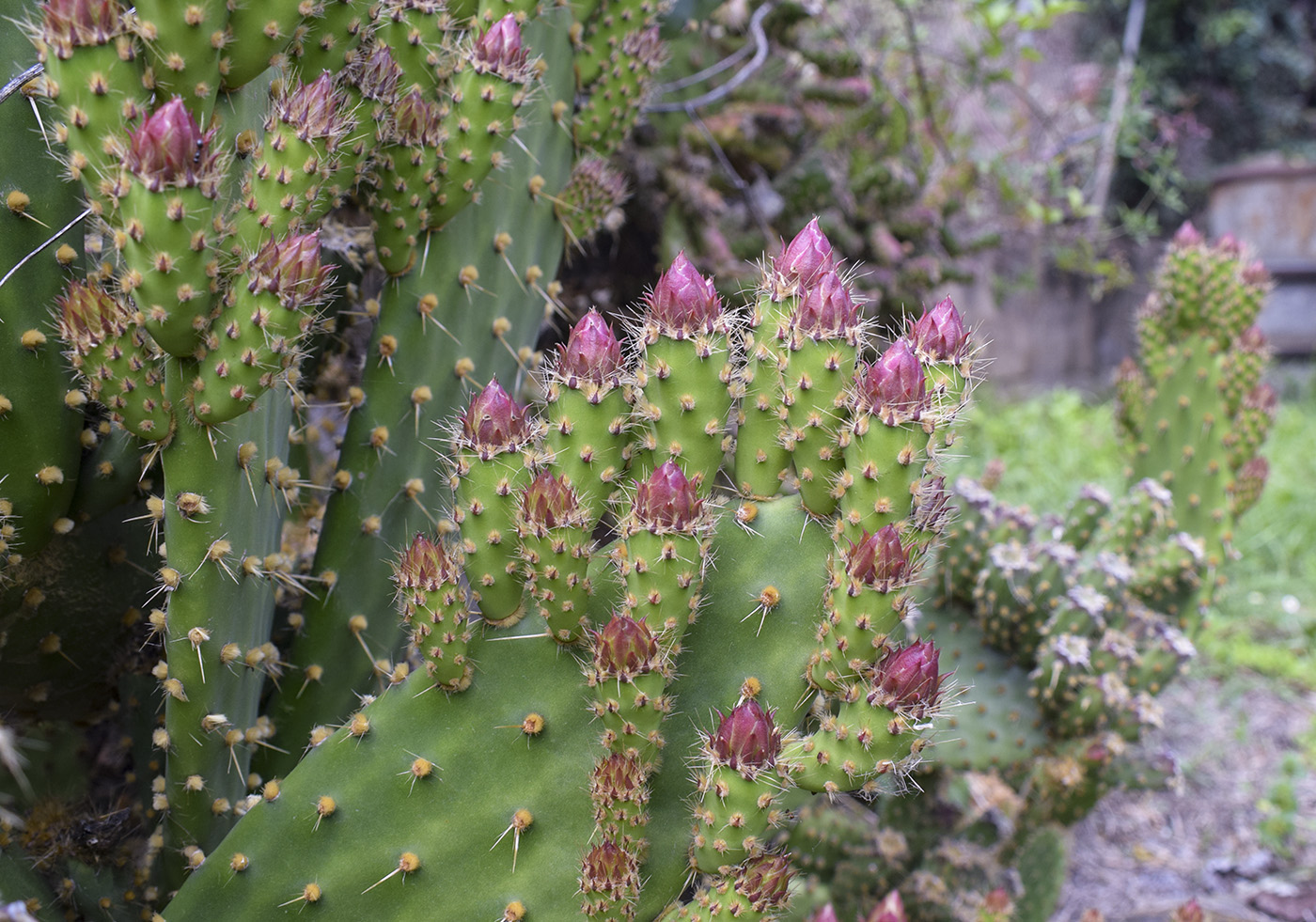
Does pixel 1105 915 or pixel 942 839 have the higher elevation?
pixel 942 839

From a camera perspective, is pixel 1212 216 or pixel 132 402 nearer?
pixel 132 402

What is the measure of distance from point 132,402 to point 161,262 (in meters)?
0.18

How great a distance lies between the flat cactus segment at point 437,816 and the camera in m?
1.01

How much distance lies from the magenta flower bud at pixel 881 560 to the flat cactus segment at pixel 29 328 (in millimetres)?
900

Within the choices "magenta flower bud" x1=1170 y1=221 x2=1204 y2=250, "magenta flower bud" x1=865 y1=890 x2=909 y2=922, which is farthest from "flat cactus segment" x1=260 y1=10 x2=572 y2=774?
"magenta flower bud" x1=1170 y1=221 x2=1204 y2=250

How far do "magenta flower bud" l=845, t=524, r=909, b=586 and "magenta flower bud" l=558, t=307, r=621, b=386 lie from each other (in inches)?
12.5

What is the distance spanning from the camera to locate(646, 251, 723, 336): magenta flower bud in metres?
0.98

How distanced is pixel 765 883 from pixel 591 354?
55 centimetres

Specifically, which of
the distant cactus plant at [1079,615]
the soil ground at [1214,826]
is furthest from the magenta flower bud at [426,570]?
the soil ground at [1214,826]

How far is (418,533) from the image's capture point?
1063 mm

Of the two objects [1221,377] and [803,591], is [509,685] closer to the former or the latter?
[803,591]

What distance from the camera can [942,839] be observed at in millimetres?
2230

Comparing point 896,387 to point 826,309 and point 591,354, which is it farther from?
point 591,354

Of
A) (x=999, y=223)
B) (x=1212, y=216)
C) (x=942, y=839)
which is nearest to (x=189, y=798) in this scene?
(x=942, y=839)
